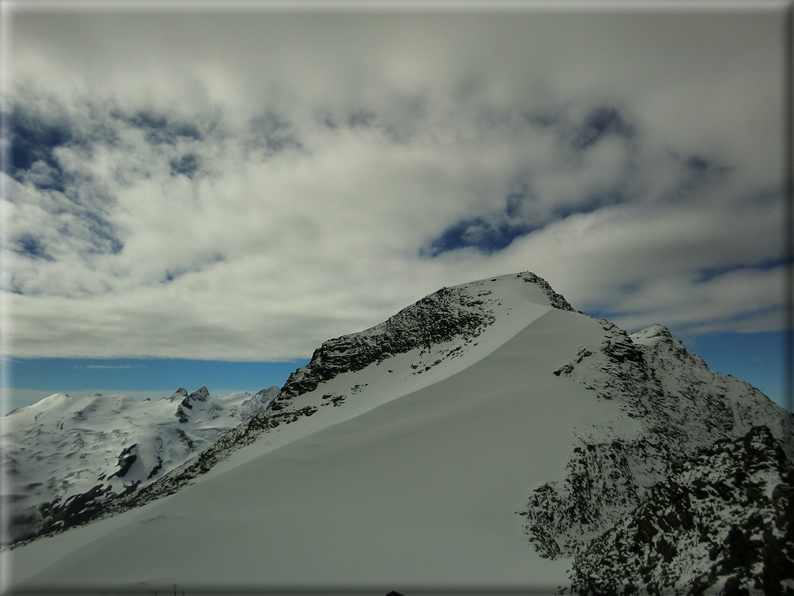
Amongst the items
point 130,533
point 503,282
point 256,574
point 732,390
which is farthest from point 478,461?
point 503,282

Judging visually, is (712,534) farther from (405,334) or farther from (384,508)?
(405,334)

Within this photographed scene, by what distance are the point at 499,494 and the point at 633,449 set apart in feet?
36.2

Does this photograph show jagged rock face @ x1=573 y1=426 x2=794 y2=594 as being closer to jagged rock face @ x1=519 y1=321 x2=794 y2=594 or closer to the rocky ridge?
jagged rock face @ x1=519 y1=321 x2=794 y2=594

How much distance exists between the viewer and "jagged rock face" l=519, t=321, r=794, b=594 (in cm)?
1255

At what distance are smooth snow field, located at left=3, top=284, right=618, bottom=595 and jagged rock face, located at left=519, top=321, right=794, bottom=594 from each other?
1.25 meters

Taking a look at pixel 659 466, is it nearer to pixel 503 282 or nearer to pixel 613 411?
pixel 613 411

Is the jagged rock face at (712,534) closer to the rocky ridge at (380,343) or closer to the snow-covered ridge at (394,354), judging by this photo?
the snow-covered ridge at (394,354)

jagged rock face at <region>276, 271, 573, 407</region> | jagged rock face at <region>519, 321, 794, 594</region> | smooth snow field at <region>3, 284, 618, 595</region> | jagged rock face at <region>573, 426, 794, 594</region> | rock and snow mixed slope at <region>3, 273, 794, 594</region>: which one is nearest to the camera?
jagged rock face at <region>573, 426, 794, 594</region>

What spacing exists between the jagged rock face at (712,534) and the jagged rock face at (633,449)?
0.07 m

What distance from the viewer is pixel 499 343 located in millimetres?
41312

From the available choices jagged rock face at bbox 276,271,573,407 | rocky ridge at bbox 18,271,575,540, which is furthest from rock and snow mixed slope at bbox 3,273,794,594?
jagged rock face at bbox 276,271,573,407

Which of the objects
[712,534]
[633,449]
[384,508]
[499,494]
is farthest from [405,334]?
[712,534]

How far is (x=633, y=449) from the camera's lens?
84.0ft

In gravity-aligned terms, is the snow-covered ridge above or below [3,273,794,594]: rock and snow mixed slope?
above
